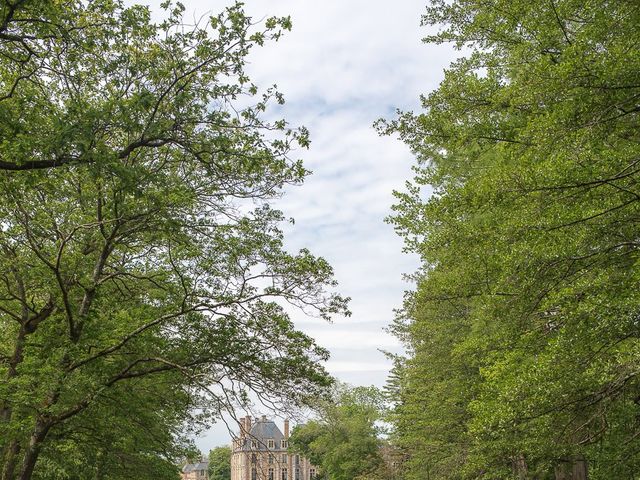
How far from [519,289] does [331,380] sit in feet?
12.4

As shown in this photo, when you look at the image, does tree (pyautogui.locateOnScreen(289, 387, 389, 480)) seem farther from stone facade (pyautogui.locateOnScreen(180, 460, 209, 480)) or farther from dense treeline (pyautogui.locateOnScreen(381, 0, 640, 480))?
stone facade (pyautogui.locateOnScreen(180, 460, 209, 480))

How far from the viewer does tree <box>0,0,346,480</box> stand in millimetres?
7016

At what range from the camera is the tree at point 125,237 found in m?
7.02

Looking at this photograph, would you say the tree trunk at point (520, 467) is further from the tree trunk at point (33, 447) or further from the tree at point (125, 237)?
the tree trunk at point (33, 447)

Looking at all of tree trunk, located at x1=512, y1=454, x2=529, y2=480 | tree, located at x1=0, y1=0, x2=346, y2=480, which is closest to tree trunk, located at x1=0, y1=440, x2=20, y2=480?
tree, located at x1=0, y1=0, x2=346, y2=480

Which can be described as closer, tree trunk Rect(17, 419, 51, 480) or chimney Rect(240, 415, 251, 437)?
chimney Rect(240, 415, 251, 437)

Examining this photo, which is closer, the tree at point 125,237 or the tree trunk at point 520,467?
the tree at point 125,237

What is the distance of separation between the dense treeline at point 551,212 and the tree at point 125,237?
10.6 ft

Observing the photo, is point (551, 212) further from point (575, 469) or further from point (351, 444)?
point (351, 444)

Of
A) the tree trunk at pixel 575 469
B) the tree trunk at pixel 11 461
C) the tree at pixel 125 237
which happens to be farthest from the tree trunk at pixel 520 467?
the tree trunk at pixel 11 461

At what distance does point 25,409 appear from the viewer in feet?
33.7

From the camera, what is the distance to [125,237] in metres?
11.0

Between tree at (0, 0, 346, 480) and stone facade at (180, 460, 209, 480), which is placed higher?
tree at (0, 0, 346, 480)

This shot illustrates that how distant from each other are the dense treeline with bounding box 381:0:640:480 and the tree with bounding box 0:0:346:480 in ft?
10.6
